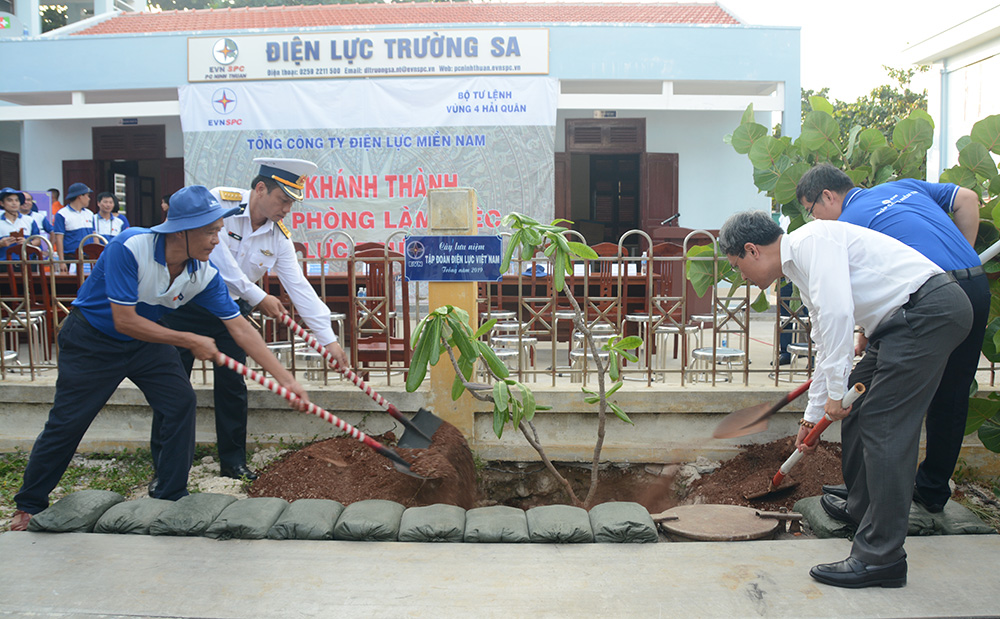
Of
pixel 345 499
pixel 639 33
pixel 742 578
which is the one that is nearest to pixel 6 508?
pixel 345 499

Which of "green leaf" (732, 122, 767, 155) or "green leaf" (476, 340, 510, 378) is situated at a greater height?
"green leaf" (732, 122, 767, 155)

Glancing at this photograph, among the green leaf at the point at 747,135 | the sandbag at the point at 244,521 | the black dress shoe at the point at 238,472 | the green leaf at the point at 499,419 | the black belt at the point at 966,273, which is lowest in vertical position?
the black dress shoe at the point at 238,472

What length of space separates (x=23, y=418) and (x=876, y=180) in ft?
19.1

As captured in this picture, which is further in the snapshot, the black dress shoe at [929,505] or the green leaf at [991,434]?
the green leaf at [991,434]

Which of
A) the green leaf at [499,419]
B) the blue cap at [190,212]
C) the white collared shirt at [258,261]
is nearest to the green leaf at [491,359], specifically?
the green leaf at [499,419]

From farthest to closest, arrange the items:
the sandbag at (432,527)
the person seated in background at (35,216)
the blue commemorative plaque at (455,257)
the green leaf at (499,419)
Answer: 1. the person seated in background at (35,216)
2. the blue commemorative plaque at (455,257)
3. the green leaf at (499,419)
4. the sandbag at (432,527)

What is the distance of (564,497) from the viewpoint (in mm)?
4680

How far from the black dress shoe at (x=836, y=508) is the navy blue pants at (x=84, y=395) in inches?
125

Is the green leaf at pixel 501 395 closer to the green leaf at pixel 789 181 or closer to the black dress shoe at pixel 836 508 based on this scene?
the black dress shoe at pixel 836 508

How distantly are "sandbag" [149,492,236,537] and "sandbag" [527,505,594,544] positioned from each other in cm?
148

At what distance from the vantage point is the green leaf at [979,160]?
12.6ft

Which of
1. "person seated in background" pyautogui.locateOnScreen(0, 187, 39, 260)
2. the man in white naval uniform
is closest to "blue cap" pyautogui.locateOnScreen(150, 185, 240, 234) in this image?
the man in white naval uniform

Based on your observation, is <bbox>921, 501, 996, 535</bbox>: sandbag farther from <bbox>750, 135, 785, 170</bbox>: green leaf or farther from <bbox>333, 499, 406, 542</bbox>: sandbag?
<bbox>333, 499, 406, 542</bbox>: sandbag

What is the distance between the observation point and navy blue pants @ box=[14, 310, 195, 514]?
332 centimetres
